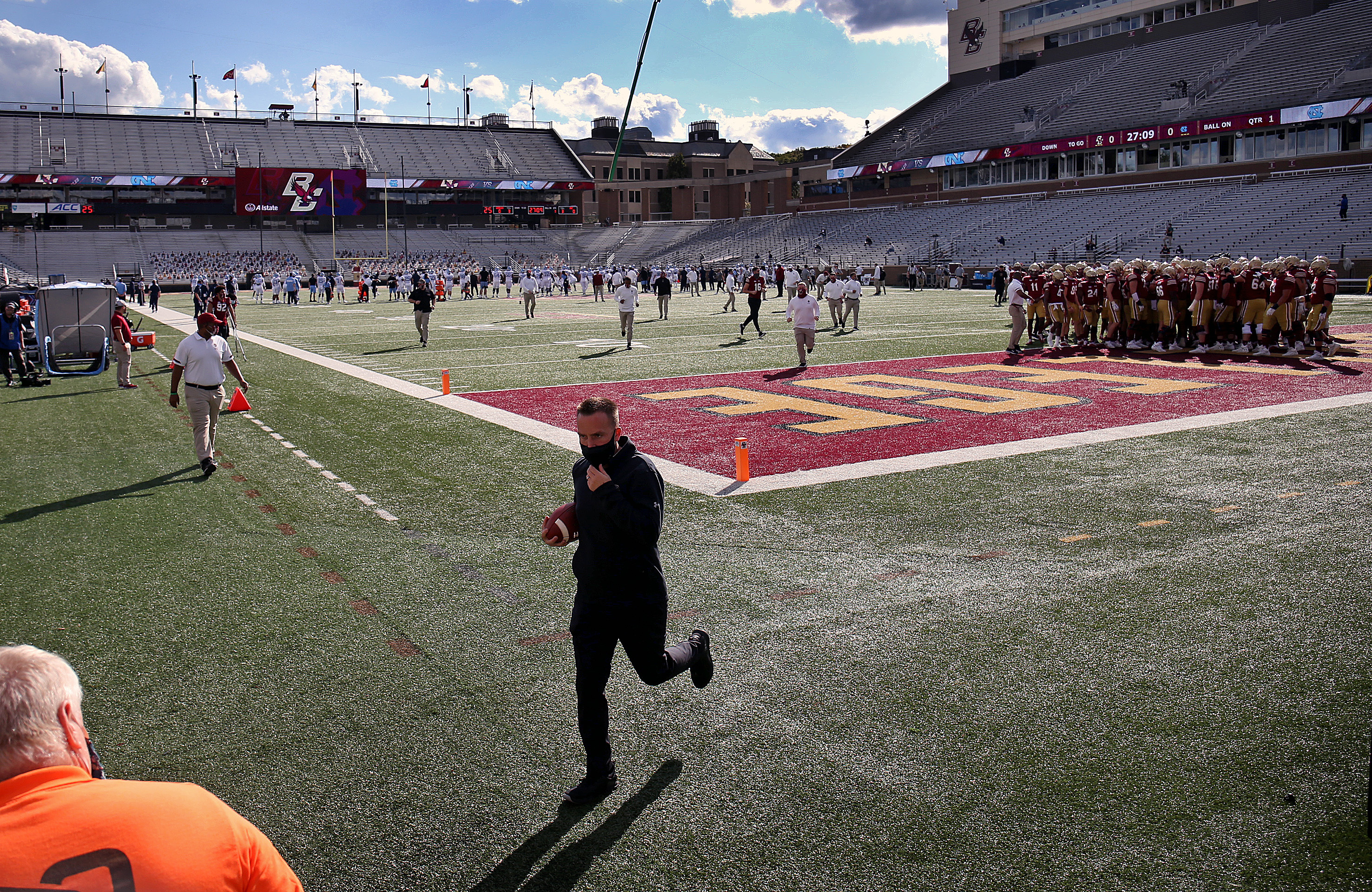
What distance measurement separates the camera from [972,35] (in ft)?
264

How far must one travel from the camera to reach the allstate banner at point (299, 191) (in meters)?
68.9

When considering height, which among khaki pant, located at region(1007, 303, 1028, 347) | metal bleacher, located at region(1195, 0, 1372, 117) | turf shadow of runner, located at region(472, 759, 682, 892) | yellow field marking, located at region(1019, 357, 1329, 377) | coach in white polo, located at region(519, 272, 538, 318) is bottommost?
turf shadow of runner, located at region(472, 759, 682, 892)

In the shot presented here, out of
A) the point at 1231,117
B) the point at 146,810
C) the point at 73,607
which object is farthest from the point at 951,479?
the point at 1231,117

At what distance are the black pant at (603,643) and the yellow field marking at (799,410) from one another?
7.72m

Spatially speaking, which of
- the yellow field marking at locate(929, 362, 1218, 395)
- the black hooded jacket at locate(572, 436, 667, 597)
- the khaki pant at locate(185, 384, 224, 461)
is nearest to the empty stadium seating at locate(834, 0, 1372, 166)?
the yellow field marking at locate(929, 362, 1218, 395)

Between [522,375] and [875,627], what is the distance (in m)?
12.8

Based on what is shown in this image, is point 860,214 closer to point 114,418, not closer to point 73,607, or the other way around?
point 114,418

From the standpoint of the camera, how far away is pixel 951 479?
30.5 feet

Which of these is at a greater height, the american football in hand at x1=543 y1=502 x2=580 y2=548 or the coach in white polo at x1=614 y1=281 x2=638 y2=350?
the coach in white polo at x1=614 y1=281 x2=638 y2=350

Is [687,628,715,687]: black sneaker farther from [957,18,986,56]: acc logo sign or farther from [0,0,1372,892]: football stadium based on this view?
[957,18,986,56]: acc logo sign

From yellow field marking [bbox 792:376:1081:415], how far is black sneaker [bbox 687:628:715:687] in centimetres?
884

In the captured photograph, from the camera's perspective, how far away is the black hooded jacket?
13.3 ft

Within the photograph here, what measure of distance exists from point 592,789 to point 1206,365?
16197mm

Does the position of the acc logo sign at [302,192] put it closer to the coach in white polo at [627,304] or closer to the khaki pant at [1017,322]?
the coach in white polo at [627,304]
